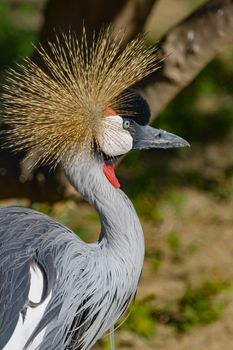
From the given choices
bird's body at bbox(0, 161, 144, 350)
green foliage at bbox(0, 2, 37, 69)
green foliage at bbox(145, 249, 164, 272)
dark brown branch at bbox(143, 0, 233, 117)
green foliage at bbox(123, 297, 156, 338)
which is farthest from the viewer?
green foliage at bbox(0, 2, 37, 69)

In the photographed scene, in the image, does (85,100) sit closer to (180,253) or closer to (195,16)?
(195,16)

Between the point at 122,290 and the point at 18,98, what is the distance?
1.80ft

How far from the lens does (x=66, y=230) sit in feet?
9.00

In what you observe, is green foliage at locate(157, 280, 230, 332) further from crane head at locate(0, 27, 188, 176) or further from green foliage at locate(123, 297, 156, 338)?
crane head at locate(0, 27, 188, 176)

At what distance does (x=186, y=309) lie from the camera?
360 centimetres

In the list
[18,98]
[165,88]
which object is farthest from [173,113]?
[18,98]

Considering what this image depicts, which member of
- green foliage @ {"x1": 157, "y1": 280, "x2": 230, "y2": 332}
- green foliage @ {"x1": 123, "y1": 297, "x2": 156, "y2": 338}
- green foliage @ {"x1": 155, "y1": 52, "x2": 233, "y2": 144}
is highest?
green foliage @ {"x1": 155, "y1": 52, "x2": 233, "y2": 144}

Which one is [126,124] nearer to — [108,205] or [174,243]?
[108,205]

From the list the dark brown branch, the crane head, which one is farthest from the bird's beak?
the dark brown branch

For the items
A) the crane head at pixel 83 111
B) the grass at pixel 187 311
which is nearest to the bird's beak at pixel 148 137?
the crane head at pixel 83 111

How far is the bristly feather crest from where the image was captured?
2.62 meters

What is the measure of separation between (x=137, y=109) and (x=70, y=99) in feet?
0.55

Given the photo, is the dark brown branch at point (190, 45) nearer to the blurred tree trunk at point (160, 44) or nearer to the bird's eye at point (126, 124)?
the blurred tree trunk at point (160, 44)

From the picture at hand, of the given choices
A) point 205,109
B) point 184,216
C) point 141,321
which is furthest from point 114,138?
point 205,109
